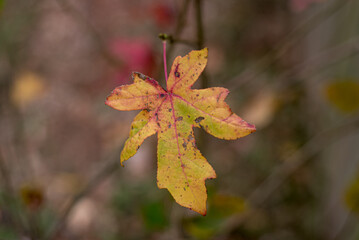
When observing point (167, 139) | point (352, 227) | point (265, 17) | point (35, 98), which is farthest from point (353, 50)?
point (35, 98)

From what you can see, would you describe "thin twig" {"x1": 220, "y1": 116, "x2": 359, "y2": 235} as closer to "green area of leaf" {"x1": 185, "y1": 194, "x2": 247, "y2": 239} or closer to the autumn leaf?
"green area of leaf" {"x1": 185, "y1": 194, "x2": 247, "y2": 239}

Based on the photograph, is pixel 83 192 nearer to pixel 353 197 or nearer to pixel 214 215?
pixel 214 215

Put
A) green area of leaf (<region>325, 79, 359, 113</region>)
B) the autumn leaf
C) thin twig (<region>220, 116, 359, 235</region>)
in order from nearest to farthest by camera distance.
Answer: the autumn leaf
green area of leaf (<region>325, 79, 359, 113</region>)
thin twig (<region>220, 116, 359, 235</region>)

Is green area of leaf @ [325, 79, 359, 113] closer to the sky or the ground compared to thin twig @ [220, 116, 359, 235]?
closer to the sky

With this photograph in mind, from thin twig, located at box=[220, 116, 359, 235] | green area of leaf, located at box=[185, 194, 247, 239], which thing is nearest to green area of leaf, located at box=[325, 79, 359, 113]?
thin twig, located at box=[220, 116, 359, 235]

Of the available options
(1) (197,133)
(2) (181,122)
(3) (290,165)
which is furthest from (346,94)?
(2) (181,122)

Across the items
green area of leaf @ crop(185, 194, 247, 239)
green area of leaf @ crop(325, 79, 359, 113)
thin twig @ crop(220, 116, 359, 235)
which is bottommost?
green area of leaf @ crop(185, 194, 247, 239)

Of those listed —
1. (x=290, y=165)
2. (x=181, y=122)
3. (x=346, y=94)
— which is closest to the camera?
(x=181, y=122)
